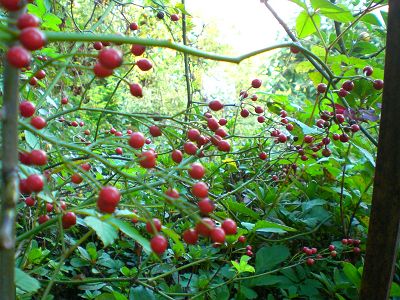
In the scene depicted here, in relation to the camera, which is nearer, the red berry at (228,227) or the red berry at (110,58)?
the red berry at (110,58)

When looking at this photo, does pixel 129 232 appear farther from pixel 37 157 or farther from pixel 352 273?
pixel 352 273

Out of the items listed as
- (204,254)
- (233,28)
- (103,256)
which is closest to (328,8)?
(204,254)

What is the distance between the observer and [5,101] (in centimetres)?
43

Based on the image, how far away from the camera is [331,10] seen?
41.8 inches

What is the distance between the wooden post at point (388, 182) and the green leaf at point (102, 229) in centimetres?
61

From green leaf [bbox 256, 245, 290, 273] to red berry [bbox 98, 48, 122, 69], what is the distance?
962 millimetres

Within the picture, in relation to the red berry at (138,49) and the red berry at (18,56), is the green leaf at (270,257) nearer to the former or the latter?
the red berry at (138,49)

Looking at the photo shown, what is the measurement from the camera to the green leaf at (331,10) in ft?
3.40

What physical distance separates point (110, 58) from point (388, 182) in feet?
2.25

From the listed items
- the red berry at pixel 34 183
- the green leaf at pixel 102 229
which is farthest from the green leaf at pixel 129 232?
the red berry at pixel 34 183

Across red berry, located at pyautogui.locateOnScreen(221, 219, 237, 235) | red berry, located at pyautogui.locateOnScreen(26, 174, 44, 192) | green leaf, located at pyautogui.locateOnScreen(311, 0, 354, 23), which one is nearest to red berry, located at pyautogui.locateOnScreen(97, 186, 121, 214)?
red berry, located at pyautogui.locateOnScreen(26, 174, 44, 192)

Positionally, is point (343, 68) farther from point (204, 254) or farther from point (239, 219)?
point (204, 254)

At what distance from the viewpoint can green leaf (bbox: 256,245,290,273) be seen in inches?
49.9

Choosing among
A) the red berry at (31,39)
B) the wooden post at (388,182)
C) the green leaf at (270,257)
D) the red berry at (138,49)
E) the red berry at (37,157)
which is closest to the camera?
the red berry at (31,39)
